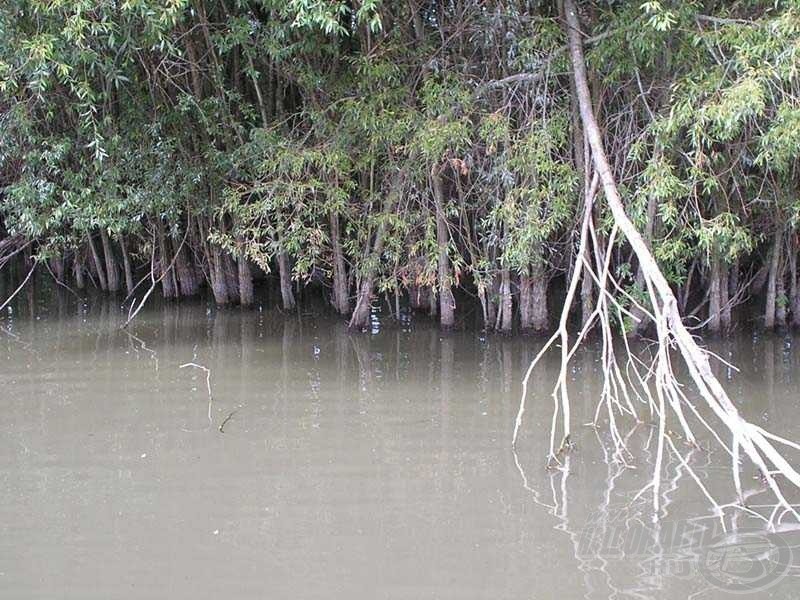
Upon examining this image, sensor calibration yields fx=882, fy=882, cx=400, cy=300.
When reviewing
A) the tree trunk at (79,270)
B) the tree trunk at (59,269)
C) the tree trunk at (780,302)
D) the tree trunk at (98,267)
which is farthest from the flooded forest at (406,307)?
the tree trunk at (59,269)

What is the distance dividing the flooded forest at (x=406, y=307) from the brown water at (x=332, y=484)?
24 millimetres

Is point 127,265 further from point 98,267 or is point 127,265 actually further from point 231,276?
point 231,276

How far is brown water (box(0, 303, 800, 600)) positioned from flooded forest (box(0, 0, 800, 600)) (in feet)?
0.08

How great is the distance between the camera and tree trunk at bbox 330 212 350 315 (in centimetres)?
872

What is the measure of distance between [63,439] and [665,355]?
135 inches

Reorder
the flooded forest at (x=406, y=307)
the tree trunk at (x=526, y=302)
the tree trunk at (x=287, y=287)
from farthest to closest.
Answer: the tree trunk at (x=287, y=287), the tree trunk at (x=526, y=302), the flooded forest at (x=406, y=307)

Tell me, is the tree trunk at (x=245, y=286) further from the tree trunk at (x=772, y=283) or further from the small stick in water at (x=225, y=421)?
the tree trunk at (x=772, y=283)

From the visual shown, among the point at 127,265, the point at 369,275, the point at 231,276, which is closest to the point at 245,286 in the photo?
the point at 231,276

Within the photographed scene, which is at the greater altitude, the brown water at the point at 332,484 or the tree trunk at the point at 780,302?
the tree trunk at the point at 780,302

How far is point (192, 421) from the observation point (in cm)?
544

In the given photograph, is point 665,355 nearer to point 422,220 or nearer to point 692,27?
point 692,27

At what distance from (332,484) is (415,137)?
3672mm

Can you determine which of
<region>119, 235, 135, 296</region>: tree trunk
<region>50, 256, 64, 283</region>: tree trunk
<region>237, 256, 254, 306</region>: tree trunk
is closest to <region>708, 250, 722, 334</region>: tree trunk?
<region>237, 256, 254, 306</region>: tree trunk

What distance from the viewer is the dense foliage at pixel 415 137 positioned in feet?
20.5
